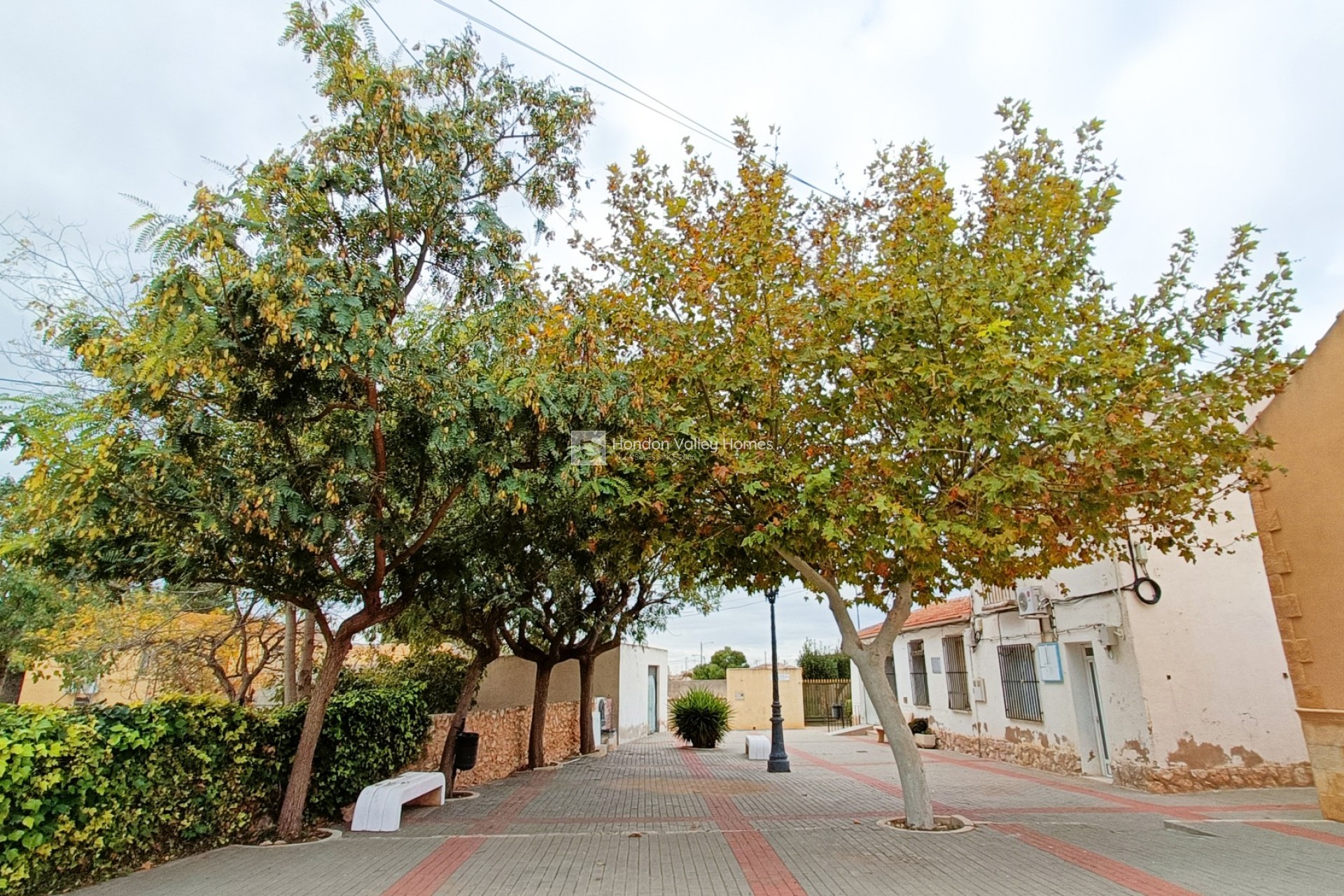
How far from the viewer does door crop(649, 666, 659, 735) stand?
29.6 meters

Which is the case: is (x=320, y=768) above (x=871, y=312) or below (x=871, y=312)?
below

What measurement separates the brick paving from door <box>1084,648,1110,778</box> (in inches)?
22.0

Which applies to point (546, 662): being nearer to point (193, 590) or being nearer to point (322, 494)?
point (193, 590)

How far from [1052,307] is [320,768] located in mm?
10467

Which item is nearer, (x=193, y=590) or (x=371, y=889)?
(x=371, y=889)

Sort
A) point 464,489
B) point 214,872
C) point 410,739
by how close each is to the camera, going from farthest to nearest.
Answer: point 410,739, point 464,489, point 214,872

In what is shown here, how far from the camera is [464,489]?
27.7ft

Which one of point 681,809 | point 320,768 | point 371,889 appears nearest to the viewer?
point 371,889

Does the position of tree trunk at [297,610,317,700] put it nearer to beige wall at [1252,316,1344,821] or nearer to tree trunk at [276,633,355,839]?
tree trunk at [276,633,355,839]

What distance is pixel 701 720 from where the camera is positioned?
2148 cm

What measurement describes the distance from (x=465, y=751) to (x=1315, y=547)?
41.2 feet

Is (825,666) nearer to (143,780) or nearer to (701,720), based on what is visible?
(701,720)

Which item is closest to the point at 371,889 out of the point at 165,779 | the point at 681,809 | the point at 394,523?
the point at 165,779

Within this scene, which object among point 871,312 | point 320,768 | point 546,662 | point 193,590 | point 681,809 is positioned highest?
point 871,312
